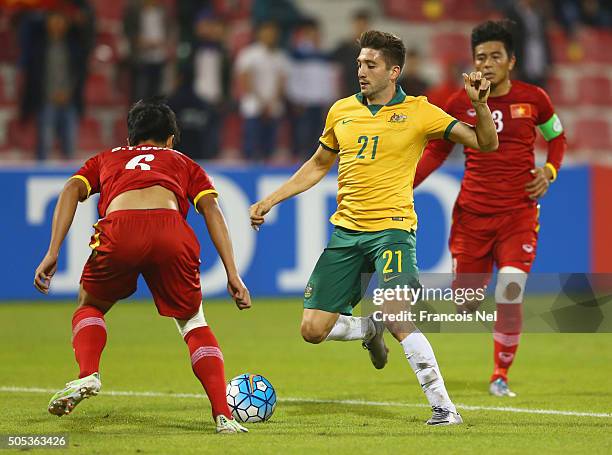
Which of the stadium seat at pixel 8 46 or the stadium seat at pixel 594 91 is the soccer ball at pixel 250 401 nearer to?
the stadium seat at pixel 8 46

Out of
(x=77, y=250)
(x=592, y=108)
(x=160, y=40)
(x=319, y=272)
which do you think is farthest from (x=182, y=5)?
(x=319, y=272)

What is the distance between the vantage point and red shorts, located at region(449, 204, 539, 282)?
27.5 ft

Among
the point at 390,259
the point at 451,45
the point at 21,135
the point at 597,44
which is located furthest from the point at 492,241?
the point at 597,44

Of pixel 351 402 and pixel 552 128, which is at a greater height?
pixel 552 128

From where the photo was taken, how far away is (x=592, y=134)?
19.2 m

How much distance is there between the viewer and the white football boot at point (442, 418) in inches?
261

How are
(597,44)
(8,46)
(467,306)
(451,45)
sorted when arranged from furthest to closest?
1. (597,44)
2. (451,45)
3. (8,46)
4. (467,306)

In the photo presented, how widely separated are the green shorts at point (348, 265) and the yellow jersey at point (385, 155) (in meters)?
0.06

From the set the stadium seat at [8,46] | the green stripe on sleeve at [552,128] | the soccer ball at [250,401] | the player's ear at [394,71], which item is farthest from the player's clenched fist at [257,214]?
the stadium seat at [8,46]

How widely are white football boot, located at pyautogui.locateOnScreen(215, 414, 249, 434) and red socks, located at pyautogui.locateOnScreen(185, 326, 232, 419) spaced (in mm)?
24

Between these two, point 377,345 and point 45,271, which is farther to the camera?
point 377,345

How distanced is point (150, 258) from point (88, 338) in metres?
0.55

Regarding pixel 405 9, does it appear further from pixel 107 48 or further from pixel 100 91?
pixel 100 91

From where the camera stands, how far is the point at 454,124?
22.6 ft
